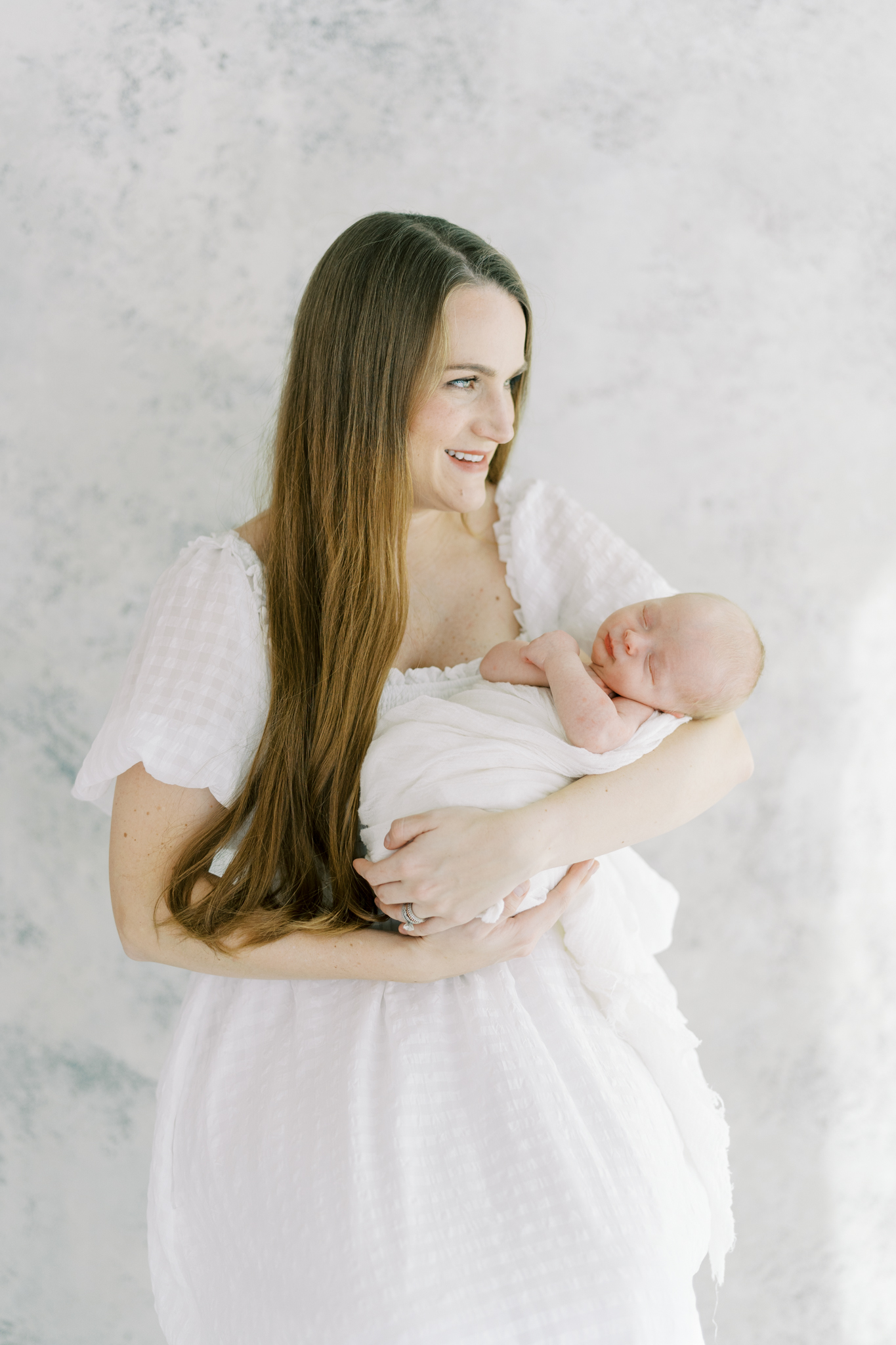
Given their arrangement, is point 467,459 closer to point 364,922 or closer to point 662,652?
point 662,652

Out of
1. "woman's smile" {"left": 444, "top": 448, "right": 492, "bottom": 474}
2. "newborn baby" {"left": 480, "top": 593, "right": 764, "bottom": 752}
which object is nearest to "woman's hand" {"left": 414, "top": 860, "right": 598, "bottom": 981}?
"newborn baby" {"left": 480, "top": 593, "right": 764, "bottom": 752}

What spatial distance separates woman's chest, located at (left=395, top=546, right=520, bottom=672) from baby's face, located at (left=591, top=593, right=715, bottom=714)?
279 millimetres

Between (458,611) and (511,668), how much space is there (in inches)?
9.8

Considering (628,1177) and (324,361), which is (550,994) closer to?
(628,1177)

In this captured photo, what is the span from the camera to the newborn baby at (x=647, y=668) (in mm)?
1320

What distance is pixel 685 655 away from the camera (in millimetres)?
1342

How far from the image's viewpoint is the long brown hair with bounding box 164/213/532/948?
134 centimetres

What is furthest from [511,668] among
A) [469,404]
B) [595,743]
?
[469,404]

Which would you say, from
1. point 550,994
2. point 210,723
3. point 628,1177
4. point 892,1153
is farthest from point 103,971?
point 892,1153

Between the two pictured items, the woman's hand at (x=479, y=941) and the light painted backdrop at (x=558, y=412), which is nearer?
the woman's hand at (x=479, y=941)

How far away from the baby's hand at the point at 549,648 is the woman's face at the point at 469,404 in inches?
10.3

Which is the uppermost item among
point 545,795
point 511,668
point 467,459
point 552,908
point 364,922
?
point 467,459

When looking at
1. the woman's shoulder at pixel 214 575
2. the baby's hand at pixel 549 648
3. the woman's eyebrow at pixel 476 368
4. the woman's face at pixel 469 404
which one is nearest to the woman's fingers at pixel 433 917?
the baby's hand at pixel 549 648

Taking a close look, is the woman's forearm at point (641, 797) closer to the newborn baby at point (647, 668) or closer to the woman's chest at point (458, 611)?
the newborn baby at point (647, 668)
